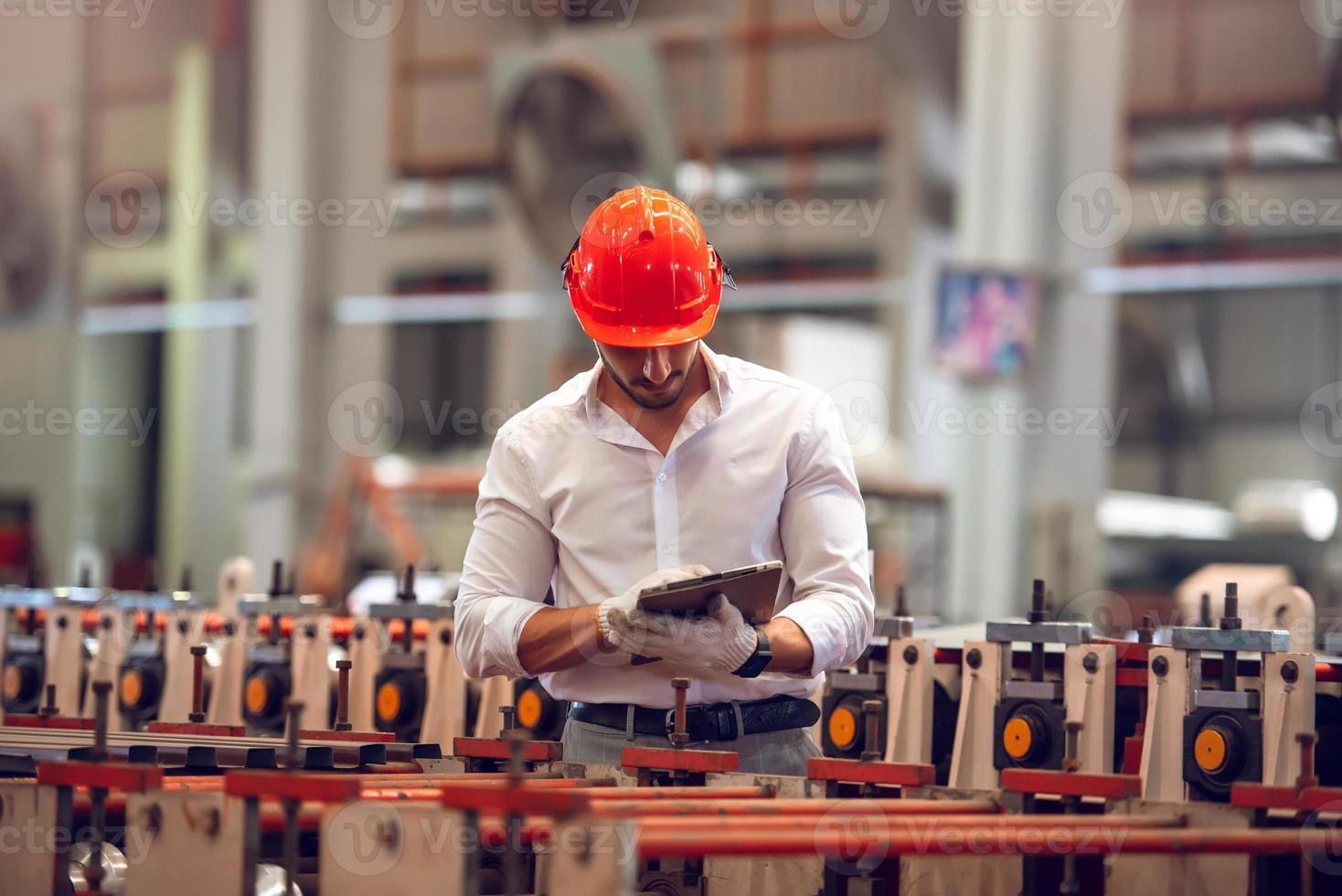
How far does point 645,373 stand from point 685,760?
659 mm

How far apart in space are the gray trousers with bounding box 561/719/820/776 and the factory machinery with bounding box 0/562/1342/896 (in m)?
0.09

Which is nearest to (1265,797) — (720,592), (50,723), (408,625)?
(720,592)

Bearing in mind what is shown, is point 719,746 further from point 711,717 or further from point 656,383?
point 656,383

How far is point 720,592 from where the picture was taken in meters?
2.27

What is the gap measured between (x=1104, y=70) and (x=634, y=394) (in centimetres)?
610

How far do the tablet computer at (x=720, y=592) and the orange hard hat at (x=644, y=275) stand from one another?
49cm

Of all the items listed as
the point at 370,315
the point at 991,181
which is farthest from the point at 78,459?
the point at 991,181

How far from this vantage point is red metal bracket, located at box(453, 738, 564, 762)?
248cm

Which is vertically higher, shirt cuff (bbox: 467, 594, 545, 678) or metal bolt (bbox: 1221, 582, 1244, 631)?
metal bolt (bbox: 1221, 582, 1244, 631)

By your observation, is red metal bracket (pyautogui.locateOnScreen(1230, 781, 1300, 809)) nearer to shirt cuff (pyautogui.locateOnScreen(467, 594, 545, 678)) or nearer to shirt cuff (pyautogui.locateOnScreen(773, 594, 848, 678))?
shirt cuff (pyautogui.locateOnScreen(773, 594, 848, 678))

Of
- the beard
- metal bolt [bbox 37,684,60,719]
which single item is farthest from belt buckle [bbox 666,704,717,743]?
metal bolt [bbox 37,684,60,719]

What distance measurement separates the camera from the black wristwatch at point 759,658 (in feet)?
7.77

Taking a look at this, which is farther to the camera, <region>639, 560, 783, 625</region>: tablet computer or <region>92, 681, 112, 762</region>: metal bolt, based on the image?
<region>639, 560, 783, 625</region>: tablet computer

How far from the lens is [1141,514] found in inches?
380
